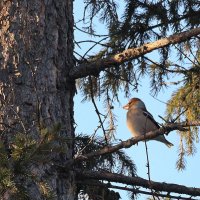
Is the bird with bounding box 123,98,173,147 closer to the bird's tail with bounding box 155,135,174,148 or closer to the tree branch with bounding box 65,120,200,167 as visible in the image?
the bird's tail with bounding box 155,135,174,148

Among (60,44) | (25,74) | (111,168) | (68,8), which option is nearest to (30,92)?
(25,74)

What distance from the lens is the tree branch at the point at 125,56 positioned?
12.1ft

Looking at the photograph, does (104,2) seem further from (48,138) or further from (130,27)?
(48,138)

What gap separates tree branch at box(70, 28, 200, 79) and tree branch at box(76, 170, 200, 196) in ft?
2.07

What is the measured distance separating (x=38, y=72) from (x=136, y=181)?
851 mm

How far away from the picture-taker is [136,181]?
3559 mm

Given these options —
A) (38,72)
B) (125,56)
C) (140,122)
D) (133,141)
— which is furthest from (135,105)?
(133,141)

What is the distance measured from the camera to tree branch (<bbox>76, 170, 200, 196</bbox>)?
3549mm

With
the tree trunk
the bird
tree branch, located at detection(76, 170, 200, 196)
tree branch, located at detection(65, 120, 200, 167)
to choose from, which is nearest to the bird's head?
the bird

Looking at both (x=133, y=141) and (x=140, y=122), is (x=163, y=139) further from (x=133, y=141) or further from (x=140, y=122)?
(x=133, y=141)

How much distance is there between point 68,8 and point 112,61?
1.66 feet

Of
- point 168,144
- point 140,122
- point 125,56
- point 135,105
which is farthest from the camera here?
point 135,105

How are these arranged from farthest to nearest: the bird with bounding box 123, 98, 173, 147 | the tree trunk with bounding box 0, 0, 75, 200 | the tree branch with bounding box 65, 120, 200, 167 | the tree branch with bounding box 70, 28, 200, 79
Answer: the bird with bounding box 123, 98, 173, 147
the tree branch with bounding box 70, 28, 200, 79
the tree trunk with bounding box 0, 0, 75, 200
the tree branch with bounding box 65, 120, 200, 167

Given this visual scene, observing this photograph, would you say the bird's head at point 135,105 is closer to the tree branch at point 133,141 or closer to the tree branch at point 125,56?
the tree branch at point 125,56
